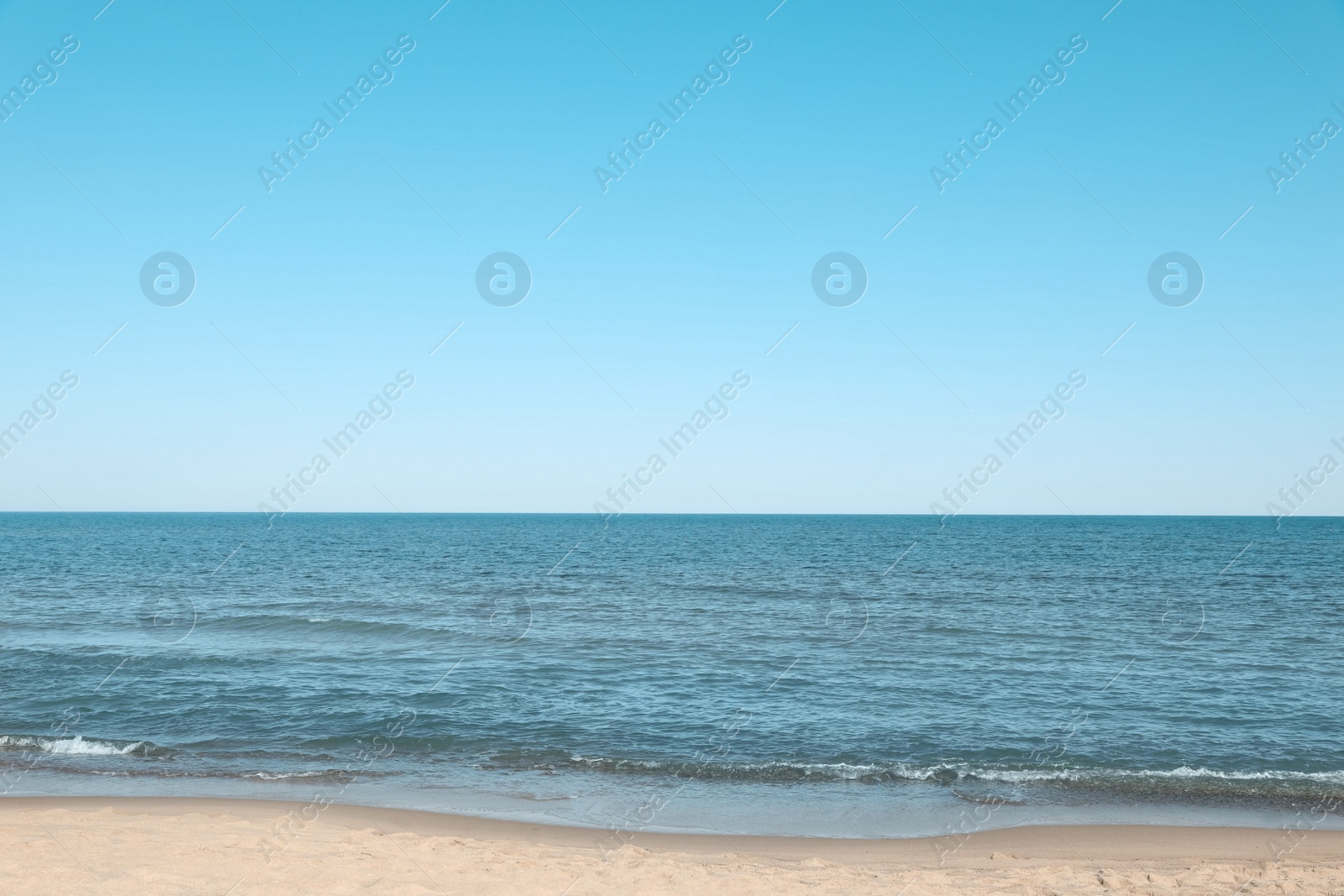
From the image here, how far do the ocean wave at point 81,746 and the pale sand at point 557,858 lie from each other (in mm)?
2784

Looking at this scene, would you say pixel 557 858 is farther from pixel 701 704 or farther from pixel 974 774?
pixel 701 704

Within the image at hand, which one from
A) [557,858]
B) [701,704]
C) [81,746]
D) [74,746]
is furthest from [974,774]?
[74,746]

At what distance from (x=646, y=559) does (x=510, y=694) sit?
44648mm

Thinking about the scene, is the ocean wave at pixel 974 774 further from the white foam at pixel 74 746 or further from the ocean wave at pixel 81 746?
the white foam at pixel 74 746

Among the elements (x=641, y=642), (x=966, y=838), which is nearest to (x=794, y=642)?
(x=641, y=642)

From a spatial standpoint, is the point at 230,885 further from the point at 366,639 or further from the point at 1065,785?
the point at 366,639

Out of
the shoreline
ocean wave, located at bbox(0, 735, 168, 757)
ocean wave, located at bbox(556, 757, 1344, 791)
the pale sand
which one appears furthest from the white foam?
ocean wave, located at bbox(556, 757, 1344, 791)

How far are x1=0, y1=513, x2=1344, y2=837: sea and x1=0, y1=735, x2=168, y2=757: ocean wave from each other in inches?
2.5

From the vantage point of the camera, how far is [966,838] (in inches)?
477

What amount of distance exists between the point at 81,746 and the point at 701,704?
12.0 metres

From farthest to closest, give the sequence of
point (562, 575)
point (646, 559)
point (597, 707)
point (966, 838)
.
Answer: point (646, 559) < point (562, 575) < point (597, 707) < point (966, 838)

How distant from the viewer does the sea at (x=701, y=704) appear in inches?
545

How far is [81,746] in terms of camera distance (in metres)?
16.1

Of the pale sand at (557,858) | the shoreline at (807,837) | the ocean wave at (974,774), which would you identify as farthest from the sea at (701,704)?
the pale sand at (557,858)
